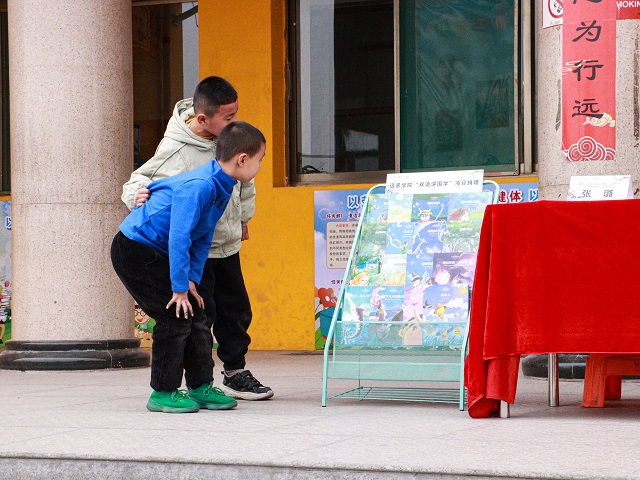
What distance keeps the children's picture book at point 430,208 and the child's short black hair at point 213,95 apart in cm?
122

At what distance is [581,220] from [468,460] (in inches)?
66.6

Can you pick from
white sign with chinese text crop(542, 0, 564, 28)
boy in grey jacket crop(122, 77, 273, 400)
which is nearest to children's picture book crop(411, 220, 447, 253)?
boy in grey jacket crop(122, 77, 273, 400)

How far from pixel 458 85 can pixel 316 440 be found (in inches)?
246

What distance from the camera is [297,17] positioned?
35.7 ft

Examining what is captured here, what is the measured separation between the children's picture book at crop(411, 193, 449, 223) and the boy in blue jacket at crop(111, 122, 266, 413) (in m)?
1.11

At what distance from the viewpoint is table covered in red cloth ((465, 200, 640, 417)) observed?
5.20 meters

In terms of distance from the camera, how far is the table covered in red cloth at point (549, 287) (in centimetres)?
520

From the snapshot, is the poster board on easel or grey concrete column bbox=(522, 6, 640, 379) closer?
the poster board on easel

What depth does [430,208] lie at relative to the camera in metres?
6.32

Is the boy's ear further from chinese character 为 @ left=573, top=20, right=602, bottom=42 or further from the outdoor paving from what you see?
chinese character 为 @ left=573, top=20, right=602, bottom=42

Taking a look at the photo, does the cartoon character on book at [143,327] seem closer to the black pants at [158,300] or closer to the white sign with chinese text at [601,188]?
the black pants at [158,300]

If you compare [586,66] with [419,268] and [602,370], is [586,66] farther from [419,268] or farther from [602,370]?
[602,370]

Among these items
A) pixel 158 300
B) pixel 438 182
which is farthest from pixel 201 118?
pixel 438 182

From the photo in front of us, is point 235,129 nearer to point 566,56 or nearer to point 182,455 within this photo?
point 182,455
